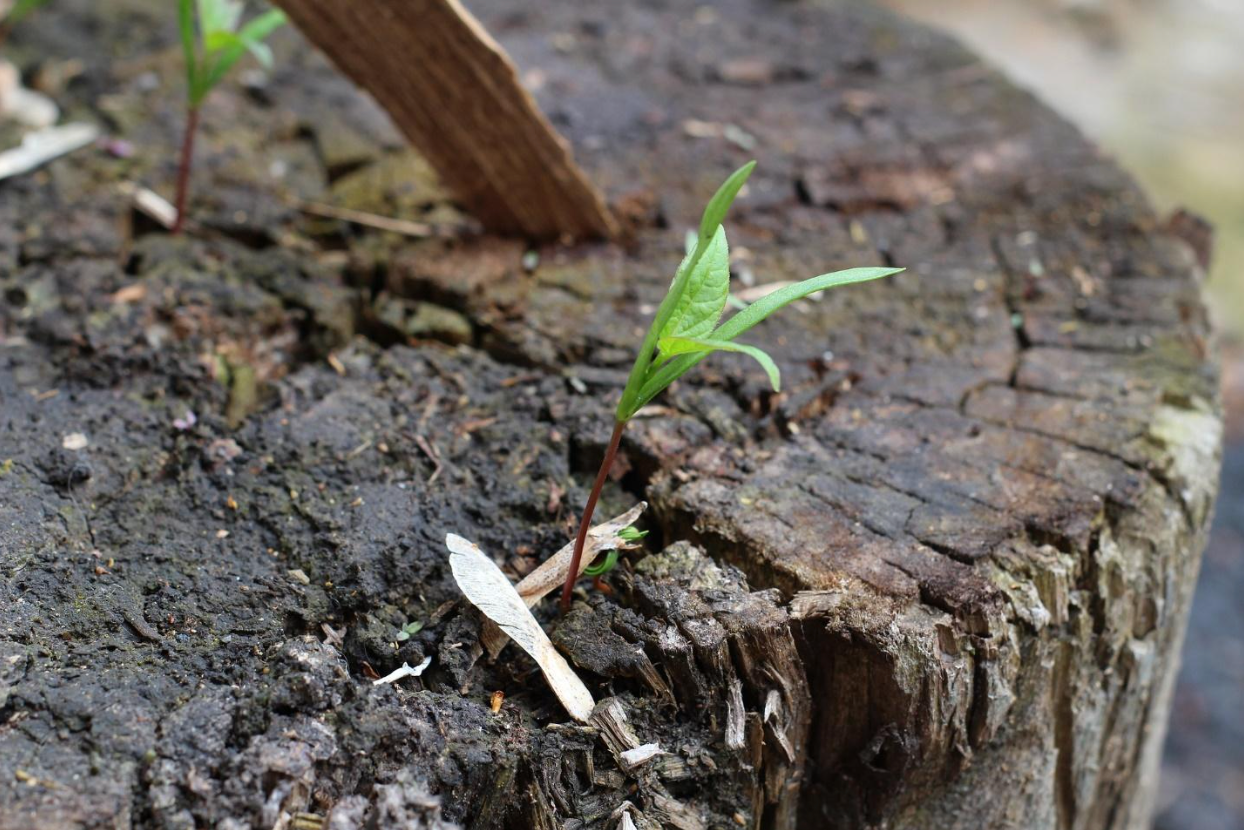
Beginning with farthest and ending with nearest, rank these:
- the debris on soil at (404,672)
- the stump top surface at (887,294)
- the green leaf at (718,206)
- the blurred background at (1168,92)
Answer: the blurred background at (1168,92) < the stump top surface at (887,294) < the debris on soil at (404,672) < the green leaf at (718,206)

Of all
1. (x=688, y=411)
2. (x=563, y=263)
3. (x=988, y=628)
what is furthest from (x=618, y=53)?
(x=988, y=628)

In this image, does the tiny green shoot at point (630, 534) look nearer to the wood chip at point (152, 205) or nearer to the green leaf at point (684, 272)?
the green leaf at point (684, 272)

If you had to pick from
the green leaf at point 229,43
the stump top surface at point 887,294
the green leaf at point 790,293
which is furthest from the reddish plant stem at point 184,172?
the green leaf at point 790,293

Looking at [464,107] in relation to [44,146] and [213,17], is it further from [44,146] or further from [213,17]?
[44,146]

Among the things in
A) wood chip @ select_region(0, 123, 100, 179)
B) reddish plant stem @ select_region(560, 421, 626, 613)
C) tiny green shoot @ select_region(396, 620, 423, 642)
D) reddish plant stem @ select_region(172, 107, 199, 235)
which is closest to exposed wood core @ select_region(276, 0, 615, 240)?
reddish plant stem @ select_region(172, 107, 199, 235)

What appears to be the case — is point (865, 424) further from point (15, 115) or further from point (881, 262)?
point (15, 115)

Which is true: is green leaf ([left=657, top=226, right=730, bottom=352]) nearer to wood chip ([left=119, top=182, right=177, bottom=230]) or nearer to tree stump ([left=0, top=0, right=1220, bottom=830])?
tree stump ([left=0, top=0, right=1220, bottom=830])
